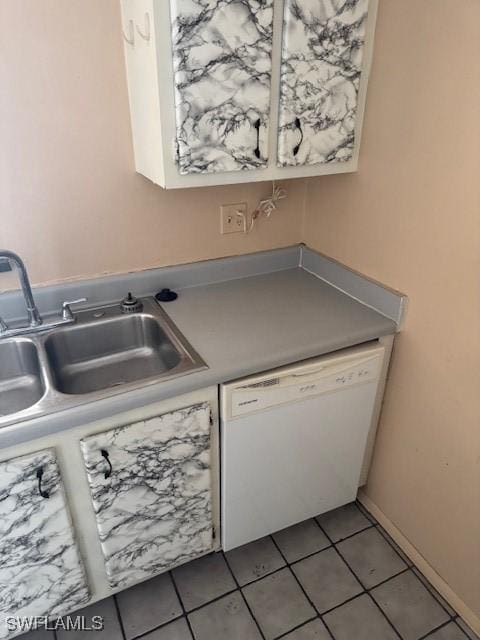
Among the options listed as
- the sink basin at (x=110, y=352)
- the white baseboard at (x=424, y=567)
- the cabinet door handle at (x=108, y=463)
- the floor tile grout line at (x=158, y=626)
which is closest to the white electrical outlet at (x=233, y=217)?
the sink basin at (x=110, y=352)

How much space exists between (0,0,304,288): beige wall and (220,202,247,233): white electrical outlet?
3 centimetres

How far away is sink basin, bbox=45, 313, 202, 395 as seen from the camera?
141 centimetres

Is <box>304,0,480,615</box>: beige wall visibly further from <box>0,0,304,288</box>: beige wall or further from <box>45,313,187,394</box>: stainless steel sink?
<box>45,313,187,394</box>: stainless steel sink

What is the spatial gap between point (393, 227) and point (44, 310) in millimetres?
1162

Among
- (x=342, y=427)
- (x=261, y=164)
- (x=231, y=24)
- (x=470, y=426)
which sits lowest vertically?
(x=342, y=427)

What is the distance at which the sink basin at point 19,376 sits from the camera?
52.8 inches

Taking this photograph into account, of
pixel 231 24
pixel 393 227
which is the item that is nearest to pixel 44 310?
pixel 231 24

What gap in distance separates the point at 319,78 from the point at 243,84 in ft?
0.78

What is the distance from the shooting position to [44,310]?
4.78ft

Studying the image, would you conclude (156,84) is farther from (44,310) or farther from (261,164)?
(44,310)

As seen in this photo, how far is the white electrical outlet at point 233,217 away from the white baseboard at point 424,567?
1.18m

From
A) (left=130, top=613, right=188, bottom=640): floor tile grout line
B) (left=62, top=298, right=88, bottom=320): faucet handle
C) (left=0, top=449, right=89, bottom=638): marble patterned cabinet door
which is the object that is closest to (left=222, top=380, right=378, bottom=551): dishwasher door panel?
(left=130, top=613, right=188, bottom=640): floor tile grout line

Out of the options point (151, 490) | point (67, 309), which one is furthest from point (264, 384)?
point (67, 309)

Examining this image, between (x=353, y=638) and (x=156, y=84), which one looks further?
(x=353, y=638)
